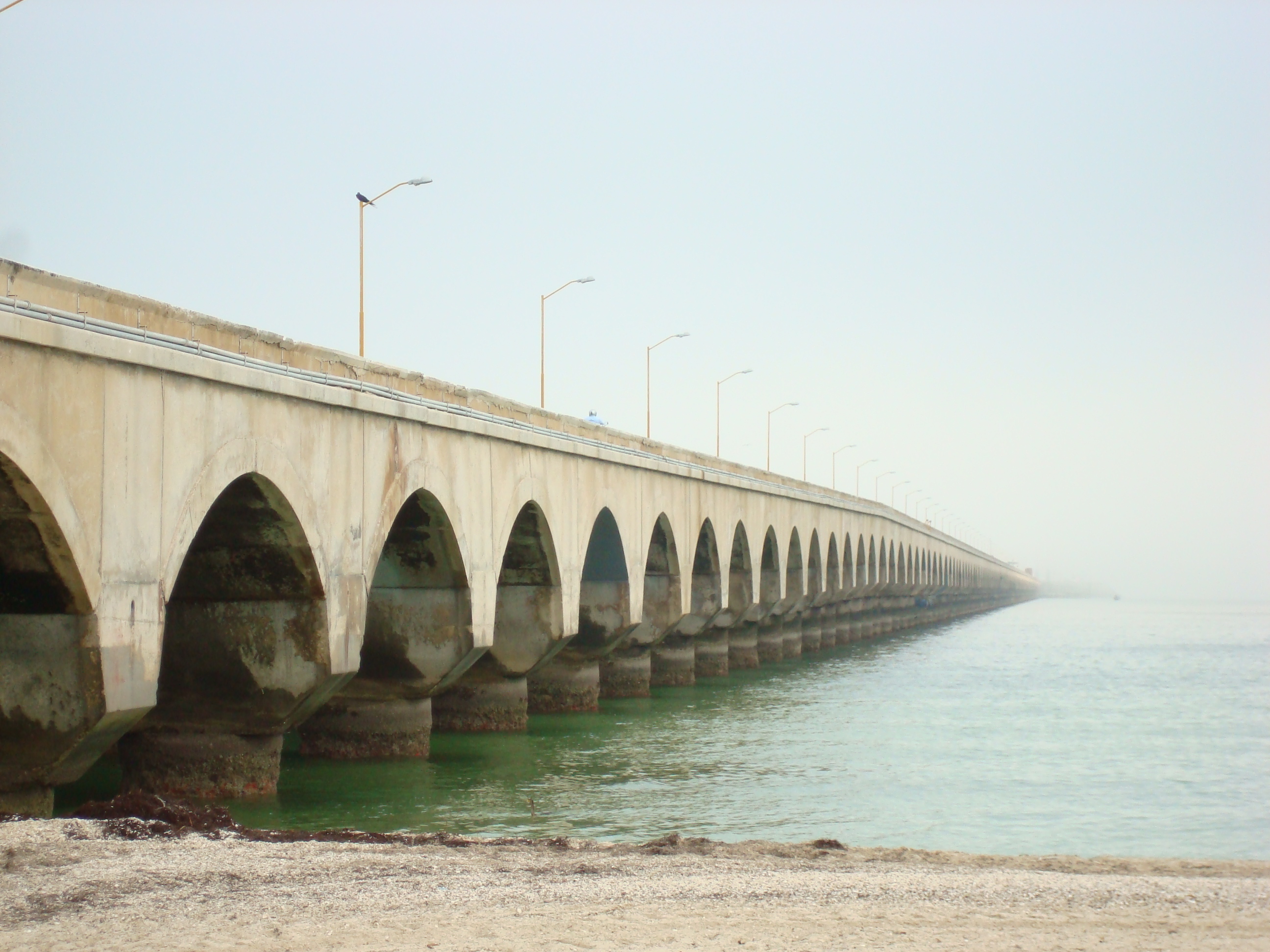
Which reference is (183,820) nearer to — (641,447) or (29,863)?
(29,863)

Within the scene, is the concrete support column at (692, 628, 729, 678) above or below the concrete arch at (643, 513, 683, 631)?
below

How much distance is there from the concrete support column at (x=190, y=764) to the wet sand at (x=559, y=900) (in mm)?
4896

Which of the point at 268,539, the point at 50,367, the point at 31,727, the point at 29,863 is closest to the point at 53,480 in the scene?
the point at 50,367

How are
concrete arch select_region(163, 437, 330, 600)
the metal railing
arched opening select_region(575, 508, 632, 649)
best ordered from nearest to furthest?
the metal railing < concrete arch select_region(163, 437, 330, 600) < arched opening select_region(575, 508, 632, 649)

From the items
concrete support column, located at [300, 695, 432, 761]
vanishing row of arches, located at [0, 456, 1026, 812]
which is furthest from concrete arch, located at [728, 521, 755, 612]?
concrete support column, located at [300, 695, 432, 761]

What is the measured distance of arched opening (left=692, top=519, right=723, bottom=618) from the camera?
4806cm

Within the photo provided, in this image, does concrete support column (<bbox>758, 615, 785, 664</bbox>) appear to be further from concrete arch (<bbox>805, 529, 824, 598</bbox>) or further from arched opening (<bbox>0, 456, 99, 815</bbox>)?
arched opening (<bbox>0, 456, 99, 815</bbox>)

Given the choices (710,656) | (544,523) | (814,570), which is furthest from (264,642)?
(814,570)

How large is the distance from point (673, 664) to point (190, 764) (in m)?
28.6

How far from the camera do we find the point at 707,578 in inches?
1902

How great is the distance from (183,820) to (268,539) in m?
5.31

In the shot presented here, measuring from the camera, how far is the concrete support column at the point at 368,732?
2695 centimetres

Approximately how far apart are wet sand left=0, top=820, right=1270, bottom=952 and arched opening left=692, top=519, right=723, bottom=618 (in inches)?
1241

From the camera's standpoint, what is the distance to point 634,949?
1102cm
